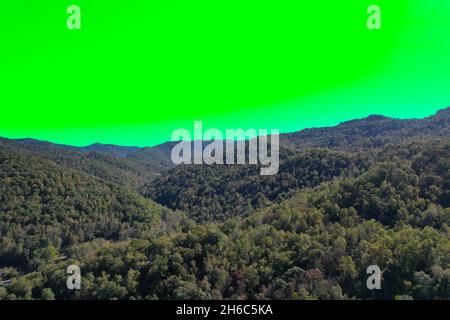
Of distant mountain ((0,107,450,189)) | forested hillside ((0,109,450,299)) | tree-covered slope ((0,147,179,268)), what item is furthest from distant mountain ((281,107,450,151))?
tree-covered slope ((0,147,179,268))

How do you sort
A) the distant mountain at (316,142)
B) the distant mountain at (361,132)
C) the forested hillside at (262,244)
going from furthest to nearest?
the distant mountain at (316,142), the distant mountain at (361,132), the forested hillside at (262,244)

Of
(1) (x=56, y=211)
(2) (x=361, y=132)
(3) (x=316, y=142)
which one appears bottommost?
(1) (x=56, y=211)

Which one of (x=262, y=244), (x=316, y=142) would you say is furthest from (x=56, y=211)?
(x=316, y=142)

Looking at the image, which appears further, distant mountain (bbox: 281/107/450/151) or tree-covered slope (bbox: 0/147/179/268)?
distant mountain (bbox: 281/107/450/151)

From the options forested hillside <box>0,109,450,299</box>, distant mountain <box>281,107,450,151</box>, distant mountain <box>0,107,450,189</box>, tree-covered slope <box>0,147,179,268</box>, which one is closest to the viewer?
forested hillside <box>0,109,450,299</box>

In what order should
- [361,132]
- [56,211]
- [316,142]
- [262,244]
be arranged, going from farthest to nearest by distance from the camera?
[361,132], [316,142], [56,211], [262,244]

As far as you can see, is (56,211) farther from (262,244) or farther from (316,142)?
(316,142)

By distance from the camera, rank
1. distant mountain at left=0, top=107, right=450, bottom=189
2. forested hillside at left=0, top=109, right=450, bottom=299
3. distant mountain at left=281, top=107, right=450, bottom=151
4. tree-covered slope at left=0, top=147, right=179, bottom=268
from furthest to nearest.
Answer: distant mountain at left=0, top=107, right=450, bottom=189
distant mountain at left=281, top=107, right=450, bottom=151
tree-covered slope at left=0, top=147, right=179, bottom=268
forested hillside at left=0, top=109, right=450, bottom=299

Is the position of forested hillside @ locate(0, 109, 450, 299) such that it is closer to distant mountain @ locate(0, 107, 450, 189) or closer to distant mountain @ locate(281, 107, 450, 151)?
distant mountain @ locate(281, 107, 450, 151)

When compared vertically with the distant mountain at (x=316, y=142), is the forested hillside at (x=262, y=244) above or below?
below

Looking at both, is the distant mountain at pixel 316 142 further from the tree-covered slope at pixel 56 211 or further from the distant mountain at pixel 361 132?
the tree-covered slope at pixel 56 211

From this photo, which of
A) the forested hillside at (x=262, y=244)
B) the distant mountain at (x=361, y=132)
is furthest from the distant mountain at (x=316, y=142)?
the forested hillside at (x=262, y=244)
